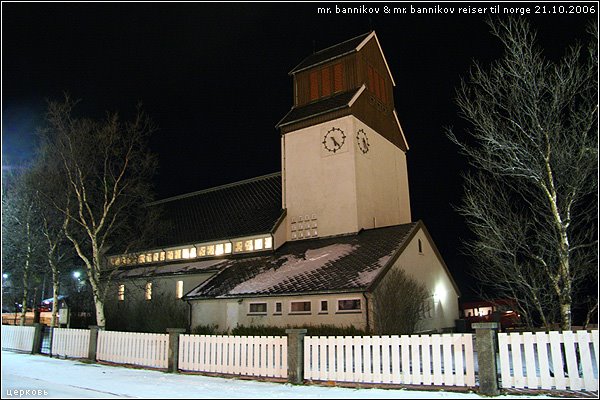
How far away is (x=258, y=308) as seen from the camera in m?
24.3

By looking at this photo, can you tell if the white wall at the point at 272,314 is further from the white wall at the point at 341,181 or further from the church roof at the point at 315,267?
the white wall at the point at 341,181

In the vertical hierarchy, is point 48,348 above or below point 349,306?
below

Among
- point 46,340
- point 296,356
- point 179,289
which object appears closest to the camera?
point 296,356

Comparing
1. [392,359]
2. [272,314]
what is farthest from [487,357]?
[272,314]

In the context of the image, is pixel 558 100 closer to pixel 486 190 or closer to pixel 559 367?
pixel 486 190

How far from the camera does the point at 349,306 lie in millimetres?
21578

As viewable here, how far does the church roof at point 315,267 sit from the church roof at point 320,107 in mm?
8233

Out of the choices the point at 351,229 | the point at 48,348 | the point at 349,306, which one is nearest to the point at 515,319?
the point at 351,229

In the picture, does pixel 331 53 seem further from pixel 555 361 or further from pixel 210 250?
pixel 555 361

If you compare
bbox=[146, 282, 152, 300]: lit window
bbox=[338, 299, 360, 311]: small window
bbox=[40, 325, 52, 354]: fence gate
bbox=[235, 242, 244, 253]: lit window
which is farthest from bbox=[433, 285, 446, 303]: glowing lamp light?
bbox=[40, 325, 52, 354]: fence gate

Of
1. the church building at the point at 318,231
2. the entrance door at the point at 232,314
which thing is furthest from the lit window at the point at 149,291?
the entrance door at the point at 232,314

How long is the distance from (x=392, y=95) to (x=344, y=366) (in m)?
26.6

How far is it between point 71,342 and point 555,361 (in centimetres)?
1808

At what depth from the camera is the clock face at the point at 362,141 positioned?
2973cm
